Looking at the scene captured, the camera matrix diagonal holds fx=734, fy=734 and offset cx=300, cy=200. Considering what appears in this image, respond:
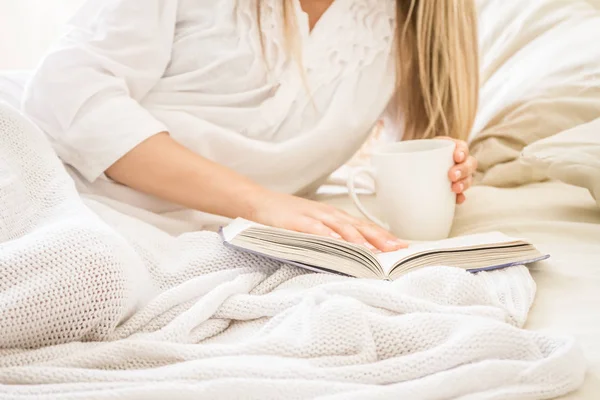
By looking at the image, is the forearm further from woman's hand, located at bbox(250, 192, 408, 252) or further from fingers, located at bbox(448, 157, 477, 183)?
fingers, located at bbox(448, 157, 477, 183)

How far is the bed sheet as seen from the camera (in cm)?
61

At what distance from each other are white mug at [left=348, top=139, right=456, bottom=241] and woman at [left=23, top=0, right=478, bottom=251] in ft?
0.09

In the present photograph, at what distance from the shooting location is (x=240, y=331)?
0.59 metres

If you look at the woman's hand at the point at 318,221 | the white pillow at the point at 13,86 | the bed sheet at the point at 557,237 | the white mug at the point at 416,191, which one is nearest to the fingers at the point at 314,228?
the woman's hand at the point at 318,221

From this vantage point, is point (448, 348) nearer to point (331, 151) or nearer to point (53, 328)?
point (53, 328)

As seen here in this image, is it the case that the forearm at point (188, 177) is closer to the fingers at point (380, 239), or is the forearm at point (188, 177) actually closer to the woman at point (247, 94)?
the woman at point (247, 94)

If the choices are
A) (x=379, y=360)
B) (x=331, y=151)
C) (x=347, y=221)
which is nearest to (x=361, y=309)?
(x=379, y=360)

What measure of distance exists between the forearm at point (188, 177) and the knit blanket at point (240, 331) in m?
0.27

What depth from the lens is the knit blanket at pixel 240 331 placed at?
1.55 feet

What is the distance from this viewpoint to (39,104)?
3.25 feet

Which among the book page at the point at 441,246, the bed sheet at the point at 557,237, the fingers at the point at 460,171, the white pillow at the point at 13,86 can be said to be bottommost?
the bed sheet at the point at 557,237

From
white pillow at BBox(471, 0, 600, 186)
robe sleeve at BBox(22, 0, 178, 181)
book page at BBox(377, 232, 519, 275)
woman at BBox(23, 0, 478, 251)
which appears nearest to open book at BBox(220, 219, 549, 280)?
book page at BBox(377, 232, 519, 275)

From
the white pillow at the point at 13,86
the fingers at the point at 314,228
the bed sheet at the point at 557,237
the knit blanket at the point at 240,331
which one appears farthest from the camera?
the white pillow at the point at 13,86

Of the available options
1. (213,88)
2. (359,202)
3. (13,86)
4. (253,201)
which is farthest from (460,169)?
(13,86)
